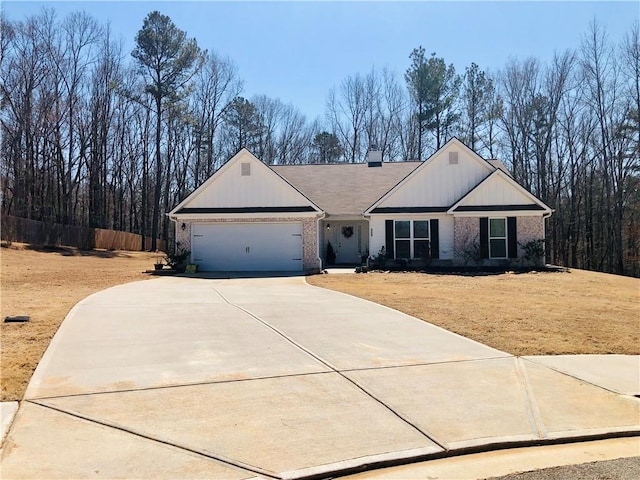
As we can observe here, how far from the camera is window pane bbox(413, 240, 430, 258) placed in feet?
77.5

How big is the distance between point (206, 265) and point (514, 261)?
1415 cm

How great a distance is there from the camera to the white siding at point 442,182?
953 inches

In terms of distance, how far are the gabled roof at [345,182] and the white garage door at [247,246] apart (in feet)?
10.5

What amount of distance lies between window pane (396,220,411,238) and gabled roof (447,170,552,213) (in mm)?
2004

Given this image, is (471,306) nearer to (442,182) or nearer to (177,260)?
(442,182)

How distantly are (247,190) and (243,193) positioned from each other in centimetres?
23

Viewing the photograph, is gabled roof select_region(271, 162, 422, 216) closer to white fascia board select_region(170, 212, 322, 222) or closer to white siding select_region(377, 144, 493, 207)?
white siding select_region(377, 144, 493, 207)

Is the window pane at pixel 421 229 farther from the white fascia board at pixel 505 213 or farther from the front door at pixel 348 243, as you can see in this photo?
the front door at pixel 348 243

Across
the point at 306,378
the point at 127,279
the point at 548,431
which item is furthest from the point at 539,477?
the point at 127,279

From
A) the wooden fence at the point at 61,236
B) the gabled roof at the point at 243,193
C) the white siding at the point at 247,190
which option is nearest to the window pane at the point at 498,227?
the gabled roof at the point at 243,193

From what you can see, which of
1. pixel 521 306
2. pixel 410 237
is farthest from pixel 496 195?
pixel 521 306

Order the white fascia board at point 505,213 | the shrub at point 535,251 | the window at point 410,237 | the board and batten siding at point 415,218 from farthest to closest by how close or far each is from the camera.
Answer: the window at point 410,237 < the board and batten siding at point 415,218 < the white fascia board at point 505,213 < the shrub at point 535,251

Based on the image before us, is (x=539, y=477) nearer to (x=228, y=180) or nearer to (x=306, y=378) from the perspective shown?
(x=306, y=378)

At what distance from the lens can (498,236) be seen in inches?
929
